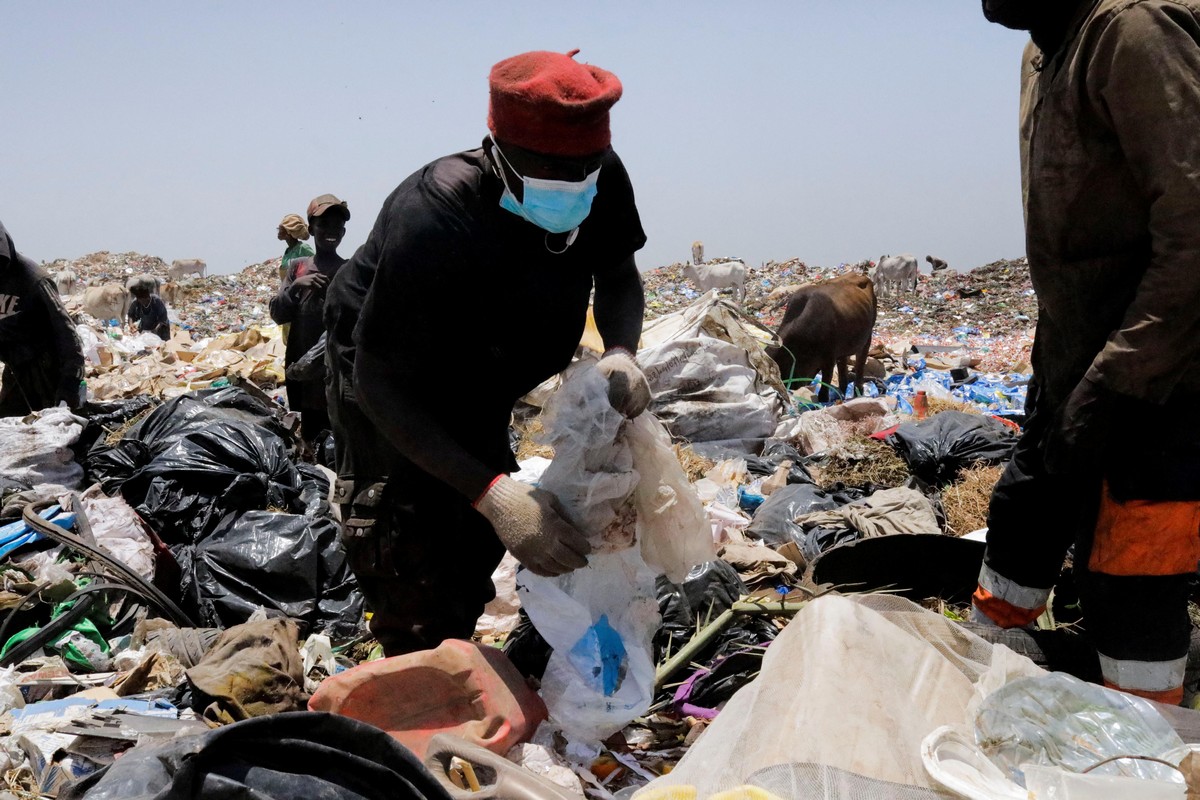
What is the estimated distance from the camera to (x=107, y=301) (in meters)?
Result: 17.5

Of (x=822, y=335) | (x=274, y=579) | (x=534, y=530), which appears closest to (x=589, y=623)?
(x=534, y=530)

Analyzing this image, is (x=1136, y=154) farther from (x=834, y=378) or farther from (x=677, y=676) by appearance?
(x=834, y=378)

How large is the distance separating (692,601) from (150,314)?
12856mm

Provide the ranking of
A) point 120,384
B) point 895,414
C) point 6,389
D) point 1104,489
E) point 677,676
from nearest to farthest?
1. point 1104,489
2. point 677,676
3. point 6,389
4. point 895,414
5. point 120,384

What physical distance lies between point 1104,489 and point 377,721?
1.61 metres

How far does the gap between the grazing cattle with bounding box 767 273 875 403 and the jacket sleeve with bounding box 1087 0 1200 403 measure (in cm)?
780

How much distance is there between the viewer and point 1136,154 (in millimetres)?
1921

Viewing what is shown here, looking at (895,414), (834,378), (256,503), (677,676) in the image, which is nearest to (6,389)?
(256,503)

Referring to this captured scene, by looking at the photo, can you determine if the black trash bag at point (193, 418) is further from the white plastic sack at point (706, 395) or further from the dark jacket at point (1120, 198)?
the dark jacket at point (1120, 198)

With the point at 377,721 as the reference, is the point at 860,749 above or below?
above

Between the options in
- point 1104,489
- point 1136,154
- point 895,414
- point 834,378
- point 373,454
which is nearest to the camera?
point 1136,154

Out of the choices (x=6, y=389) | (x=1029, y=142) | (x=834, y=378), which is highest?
(x=1029, y=142)

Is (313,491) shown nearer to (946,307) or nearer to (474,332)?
(474,332)

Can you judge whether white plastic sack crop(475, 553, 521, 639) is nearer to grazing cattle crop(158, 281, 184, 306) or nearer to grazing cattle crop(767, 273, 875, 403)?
grazing cattle crop(767, 273, 875, 403)
